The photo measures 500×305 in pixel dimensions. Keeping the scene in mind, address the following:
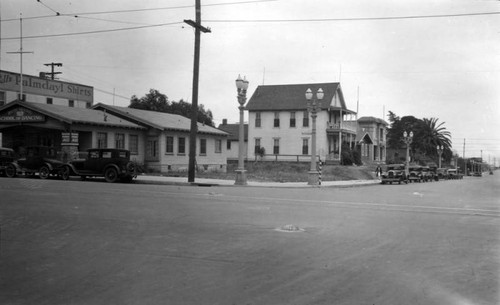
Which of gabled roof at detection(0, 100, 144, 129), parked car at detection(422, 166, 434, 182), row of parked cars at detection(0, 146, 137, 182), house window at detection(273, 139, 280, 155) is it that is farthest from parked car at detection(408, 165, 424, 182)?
row of parked cars at detection(0, 146, 137, 182)

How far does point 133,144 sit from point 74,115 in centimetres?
515

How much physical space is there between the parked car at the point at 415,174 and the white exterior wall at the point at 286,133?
10967 mm

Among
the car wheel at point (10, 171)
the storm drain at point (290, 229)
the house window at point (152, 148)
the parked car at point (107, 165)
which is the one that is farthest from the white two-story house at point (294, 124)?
the storm drain at point (290, 229)

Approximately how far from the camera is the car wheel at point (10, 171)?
26.7 meters

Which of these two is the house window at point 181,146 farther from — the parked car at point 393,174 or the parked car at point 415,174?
the parked car at point 415,174

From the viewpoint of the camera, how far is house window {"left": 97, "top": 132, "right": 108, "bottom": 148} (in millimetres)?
31969

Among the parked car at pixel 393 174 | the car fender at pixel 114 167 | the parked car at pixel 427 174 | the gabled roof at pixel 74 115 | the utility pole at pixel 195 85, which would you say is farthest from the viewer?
the parked car at pixel 427 174

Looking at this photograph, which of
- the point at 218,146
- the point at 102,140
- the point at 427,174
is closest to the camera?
the point at 102,140

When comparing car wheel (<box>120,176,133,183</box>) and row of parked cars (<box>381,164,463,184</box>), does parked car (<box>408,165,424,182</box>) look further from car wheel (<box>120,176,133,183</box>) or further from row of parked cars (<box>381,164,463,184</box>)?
car wheel (<box>120,176,133,183</box>)

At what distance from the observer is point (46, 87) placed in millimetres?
43562

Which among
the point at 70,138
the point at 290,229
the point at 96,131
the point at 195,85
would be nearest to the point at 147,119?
the point at 96,131

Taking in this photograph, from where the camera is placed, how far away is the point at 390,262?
6.81 metres

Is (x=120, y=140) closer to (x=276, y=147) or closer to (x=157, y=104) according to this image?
(x=276, y=147)

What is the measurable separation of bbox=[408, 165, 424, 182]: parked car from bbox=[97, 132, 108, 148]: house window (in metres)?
26.1
